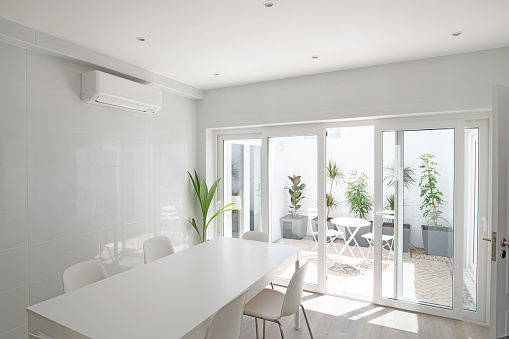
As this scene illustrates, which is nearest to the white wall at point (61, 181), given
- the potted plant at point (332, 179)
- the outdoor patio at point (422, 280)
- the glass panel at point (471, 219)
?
the outdoor patio at point (422, 280)

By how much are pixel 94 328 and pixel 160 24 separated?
2.15 metres

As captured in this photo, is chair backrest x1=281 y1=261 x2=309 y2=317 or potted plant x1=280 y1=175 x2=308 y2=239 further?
potted plant x1=280 y1=175 x2=308 y2=239

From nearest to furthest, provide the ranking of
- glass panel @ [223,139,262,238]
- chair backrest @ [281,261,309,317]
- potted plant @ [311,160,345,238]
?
chair backrest @ [281,261,309,317] → glass panel @ [223,139,262,238] → potted plant @ [311,160,345,238]

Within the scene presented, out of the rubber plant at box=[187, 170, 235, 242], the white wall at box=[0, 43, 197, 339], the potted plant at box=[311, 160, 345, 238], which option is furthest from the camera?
the potted plant at box=[311, 160, 345, 238]

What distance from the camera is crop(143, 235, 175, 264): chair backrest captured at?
2898 mm

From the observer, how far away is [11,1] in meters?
2.03

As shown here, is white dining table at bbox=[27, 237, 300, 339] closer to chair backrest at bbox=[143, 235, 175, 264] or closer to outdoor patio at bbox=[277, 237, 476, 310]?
chair backrest at bbox=[143, 235, 175, 264]

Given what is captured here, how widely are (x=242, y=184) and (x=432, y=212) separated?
250 cm

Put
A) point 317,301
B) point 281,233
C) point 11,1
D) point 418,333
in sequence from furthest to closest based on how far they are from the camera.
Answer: point 281,233
point 317,301
point 418,333
point 11,1

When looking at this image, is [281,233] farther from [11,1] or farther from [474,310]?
[11,1]

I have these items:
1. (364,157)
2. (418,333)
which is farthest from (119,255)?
(364,157)

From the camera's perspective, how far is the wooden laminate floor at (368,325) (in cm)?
289

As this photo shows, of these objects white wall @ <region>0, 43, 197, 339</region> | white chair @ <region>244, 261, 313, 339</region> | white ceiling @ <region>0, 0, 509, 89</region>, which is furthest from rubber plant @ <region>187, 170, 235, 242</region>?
white chair @ <region>244, 261, 313, 339</region>

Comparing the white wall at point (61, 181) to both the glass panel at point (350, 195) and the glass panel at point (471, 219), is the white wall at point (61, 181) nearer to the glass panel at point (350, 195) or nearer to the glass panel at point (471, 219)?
the glass panel at point (350, 195)
